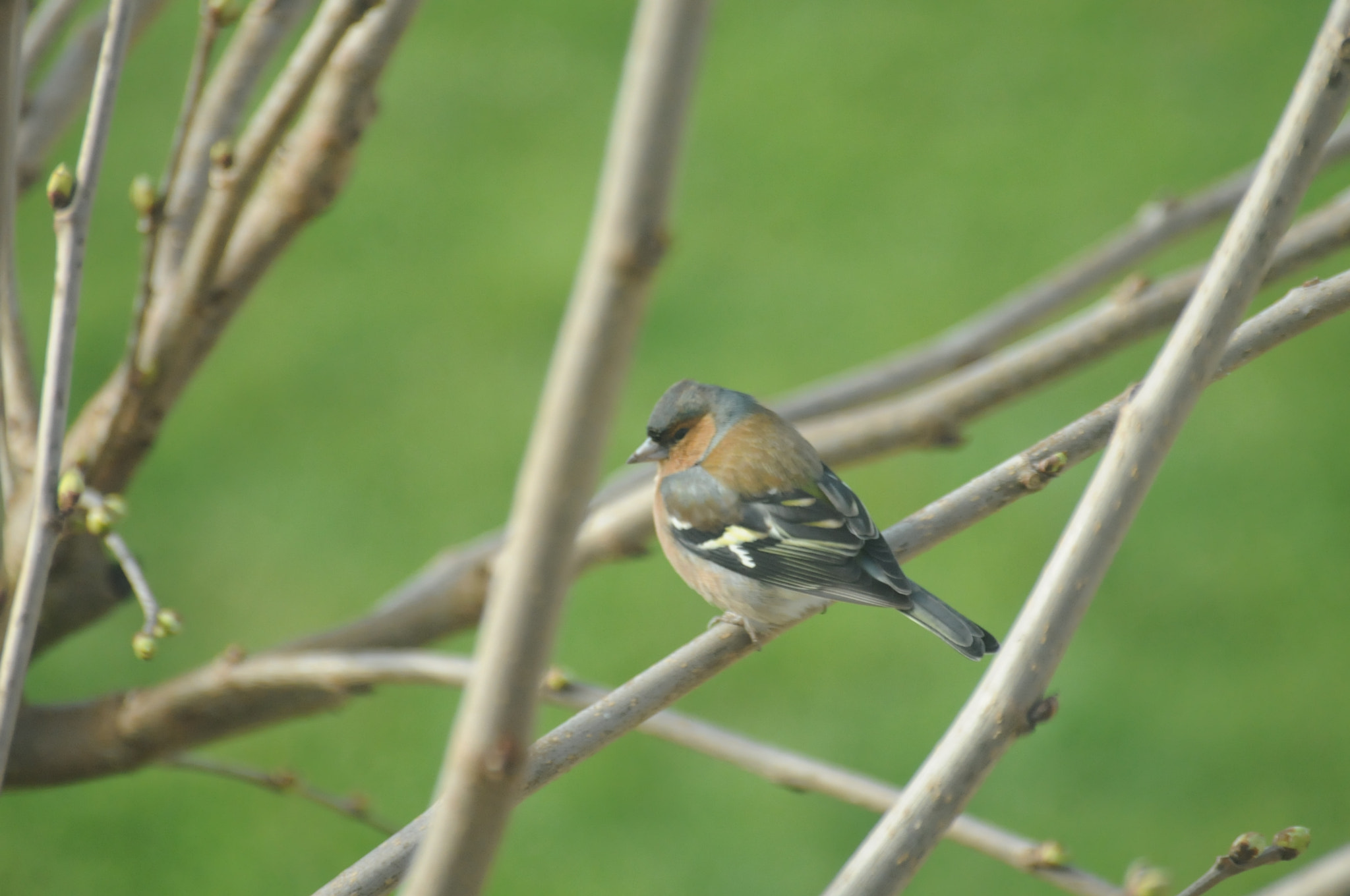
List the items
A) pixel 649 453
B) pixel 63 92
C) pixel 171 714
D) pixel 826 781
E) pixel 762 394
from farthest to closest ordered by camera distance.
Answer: pixel 762 394 → pixel 649 453 → pixel 63 92 → pixel 171 714 → pixel 826 781

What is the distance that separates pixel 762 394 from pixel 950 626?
9.14 feet

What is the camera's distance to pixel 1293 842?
140cm

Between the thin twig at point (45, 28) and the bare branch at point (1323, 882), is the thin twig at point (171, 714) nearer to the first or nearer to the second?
the bare branch at point (1323, 882)

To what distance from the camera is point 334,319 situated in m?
5.36

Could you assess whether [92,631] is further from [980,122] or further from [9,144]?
[980,122]

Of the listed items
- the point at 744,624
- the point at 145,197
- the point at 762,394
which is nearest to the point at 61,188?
the point at 145,197

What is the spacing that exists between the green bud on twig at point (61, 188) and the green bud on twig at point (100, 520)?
1.30 ft

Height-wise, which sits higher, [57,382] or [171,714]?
[57,382]

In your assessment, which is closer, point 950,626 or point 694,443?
point 950,626

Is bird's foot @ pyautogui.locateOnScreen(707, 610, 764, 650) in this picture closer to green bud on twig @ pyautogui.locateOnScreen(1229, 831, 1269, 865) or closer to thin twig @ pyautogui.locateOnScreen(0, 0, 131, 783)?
green bud on twig @ pyautogui.locateOnScreen(1229, 831, 1269, 865)

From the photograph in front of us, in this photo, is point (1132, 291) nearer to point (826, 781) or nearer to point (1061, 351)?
point (1061, 351)

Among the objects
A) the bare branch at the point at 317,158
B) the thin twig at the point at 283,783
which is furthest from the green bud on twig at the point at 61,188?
the thin twig at the point at 283,783

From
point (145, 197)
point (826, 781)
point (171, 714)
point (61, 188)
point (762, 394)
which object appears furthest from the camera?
point (762, 394)

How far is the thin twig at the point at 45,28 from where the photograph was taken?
2.05 metres
